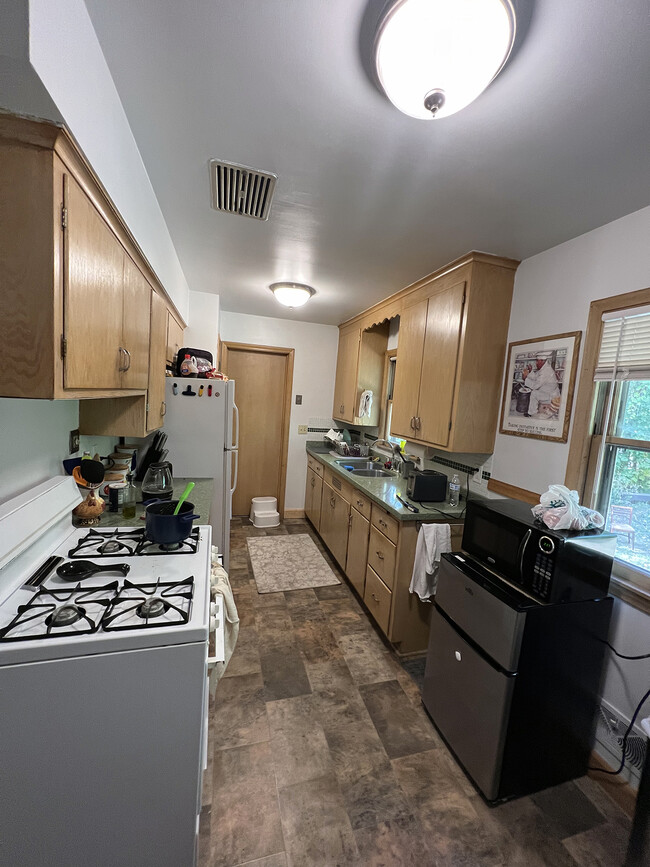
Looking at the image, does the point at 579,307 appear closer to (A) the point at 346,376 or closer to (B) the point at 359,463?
(B) the point at 359,463

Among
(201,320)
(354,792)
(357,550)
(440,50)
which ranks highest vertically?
(440,50)

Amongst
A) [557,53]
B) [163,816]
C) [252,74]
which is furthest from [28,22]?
[163,816]

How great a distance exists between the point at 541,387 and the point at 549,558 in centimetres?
98

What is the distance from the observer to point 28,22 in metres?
0.63

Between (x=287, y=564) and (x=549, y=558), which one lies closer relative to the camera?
(x=549, y=558)

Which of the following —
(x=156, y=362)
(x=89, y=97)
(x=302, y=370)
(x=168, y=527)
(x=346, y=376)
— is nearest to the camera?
(x=89, y=97)

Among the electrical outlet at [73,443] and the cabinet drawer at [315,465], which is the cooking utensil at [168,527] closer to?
the electrical outlet at [73,443]

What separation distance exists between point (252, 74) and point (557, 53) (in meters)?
0.79

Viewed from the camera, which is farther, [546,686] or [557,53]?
[546,686]

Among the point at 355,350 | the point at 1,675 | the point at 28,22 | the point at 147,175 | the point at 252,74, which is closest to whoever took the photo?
the point at 28,22

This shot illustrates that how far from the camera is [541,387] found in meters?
1.88

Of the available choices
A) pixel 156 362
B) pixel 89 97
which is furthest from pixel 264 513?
pixel 89 97

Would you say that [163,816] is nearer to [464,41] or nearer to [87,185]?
[87,185]

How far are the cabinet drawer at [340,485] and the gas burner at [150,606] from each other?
76.0 inches
